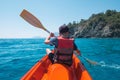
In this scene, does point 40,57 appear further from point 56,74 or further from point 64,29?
point 56,74

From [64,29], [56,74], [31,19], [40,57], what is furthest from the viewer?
[40,57]

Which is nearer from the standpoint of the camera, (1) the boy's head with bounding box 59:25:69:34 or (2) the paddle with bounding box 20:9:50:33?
(1) the boy's head with bounding box 59:25:69:34

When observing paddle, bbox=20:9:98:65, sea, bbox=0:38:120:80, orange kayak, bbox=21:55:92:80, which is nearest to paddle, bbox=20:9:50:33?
paddle, bbox=20:9:98:65

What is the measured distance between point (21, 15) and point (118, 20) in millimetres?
114728

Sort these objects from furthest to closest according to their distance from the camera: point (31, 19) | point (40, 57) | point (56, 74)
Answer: point (40, 57) → point (31, 19) → point (56, 74)

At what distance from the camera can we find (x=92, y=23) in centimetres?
12481

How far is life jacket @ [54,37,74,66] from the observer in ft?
21.2

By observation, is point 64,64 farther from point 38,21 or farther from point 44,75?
point 38,21

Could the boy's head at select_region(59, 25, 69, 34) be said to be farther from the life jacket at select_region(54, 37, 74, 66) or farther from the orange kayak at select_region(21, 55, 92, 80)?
the orange kayak at select_region(21, 55, 92, 80)

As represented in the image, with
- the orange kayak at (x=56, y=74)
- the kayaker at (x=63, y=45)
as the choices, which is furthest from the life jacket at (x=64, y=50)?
the orange kayak at (x=56, y=74)

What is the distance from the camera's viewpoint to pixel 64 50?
647 cm

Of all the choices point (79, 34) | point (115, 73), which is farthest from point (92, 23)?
point (115, 73)

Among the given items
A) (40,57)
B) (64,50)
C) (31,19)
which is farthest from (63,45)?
(40,57)

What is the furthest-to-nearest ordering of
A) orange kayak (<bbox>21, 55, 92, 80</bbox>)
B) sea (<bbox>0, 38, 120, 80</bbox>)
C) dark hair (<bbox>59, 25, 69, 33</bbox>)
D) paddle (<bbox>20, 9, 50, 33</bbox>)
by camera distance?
sea (<bbox>0, 38, 120, 80</bbox>) → paddle (<bbox>20, 9, 50, 33</bbox>) → dark hair (<bbox>59, 25, 69, 33</bbox>) → orange kayak (<bbox>21, 55, 92, 80</bbox>)
